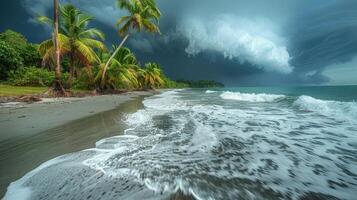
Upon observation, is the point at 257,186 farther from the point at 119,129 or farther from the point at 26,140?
the point at 26,140

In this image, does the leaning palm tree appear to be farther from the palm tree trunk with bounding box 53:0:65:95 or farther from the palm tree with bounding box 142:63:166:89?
the palm tree with bounding box 142:63:166:89

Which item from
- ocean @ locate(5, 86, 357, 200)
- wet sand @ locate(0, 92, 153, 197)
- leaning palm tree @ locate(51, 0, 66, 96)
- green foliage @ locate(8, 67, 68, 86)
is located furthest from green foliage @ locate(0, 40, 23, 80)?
ocean @ locate(5, 86, 357, 200)

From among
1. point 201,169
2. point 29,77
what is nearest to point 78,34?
point 29,77

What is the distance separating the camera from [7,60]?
1908 centimetres

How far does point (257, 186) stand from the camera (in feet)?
7.75

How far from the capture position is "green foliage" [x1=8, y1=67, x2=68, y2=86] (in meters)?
19.4

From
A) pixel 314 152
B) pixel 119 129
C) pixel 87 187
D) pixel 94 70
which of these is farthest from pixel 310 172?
pixel 94 70

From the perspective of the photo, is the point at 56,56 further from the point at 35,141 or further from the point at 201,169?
the point at 201,169

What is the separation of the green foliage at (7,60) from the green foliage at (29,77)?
60 centimetres

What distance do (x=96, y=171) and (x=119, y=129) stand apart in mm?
2587

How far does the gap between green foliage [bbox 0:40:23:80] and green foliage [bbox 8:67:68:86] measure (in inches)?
23.5

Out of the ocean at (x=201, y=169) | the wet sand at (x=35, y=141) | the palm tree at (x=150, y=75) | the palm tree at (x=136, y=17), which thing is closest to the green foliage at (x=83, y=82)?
the palm tree at (x=136, y=17)

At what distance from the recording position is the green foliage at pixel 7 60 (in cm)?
1861

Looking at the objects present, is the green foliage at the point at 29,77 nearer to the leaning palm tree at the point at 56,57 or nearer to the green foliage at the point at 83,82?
the green foliage at the point at 83,82
